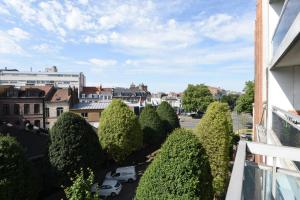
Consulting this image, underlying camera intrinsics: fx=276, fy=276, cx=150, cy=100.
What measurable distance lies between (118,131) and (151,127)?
7602 mm

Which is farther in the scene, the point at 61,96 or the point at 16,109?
the point at 61,96

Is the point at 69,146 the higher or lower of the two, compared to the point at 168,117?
lower

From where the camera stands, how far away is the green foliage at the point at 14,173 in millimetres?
14391

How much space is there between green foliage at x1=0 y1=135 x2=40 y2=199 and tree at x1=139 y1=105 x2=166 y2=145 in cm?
1858

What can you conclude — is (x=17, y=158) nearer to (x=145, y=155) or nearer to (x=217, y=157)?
(x=217, y=157)

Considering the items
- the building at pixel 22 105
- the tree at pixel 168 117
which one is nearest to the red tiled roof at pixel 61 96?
the building at pixel 22 105

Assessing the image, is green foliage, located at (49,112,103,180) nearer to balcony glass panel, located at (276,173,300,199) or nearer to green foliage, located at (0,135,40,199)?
green foliage, located at (0,135,40,199)

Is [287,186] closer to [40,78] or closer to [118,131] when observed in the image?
[118,131]

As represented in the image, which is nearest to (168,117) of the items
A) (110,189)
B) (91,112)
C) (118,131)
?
(118,131)

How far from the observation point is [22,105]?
155ft

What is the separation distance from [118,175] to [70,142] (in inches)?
306

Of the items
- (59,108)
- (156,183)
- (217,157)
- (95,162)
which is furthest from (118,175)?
(59,108)

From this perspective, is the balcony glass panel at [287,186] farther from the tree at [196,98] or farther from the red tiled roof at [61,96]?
the tree at [196,98]

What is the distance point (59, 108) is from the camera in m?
49.2
